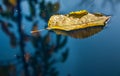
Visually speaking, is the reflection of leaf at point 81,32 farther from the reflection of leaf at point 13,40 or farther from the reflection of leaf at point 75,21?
the reflection of leaf at point 13,40

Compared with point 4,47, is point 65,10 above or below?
above

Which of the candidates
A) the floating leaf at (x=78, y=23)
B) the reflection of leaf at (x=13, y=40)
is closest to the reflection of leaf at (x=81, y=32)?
the floating leaf at (x=78, y=23)

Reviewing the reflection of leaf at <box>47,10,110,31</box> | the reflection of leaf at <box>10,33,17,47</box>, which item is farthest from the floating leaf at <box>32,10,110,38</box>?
the reflection of leaf at <box>10,33,17,47</box>

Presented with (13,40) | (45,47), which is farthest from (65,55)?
(13,40)

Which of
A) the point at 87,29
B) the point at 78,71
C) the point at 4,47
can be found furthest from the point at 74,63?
the point at 4,47

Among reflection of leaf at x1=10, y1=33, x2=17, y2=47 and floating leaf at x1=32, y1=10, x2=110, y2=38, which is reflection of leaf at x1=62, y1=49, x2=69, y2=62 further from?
reflection of leaf at x1=10, y1=33, x2=17, y2=47

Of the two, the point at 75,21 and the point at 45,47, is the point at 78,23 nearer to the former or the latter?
the point at 75,21

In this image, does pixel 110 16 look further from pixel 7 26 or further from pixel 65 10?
pixel 7 26
